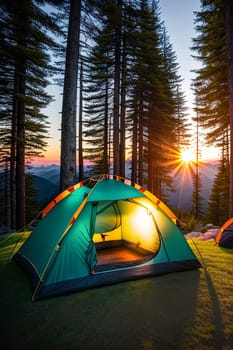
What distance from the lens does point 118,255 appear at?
538 centimetres

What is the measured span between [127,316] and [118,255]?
2360 millimetres

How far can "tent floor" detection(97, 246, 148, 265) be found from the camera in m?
5.07

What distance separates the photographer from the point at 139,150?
16.2 m

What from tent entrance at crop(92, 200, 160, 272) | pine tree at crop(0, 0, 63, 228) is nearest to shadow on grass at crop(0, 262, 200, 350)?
tent entrance at crop(92, 200, 160, 272)

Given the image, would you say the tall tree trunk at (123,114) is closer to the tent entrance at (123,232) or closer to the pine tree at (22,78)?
the pine tree at (22,78)

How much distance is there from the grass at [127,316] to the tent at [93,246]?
0.20 m

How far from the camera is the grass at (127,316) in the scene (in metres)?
2.54

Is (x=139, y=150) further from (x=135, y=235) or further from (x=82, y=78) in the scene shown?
(x=135, y=235)

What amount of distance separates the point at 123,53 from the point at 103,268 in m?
12.1

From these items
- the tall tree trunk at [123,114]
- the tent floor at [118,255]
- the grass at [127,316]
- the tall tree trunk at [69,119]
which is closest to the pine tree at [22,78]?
the tall tree trunk at [69,119]

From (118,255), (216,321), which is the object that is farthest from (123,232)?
(216,321)

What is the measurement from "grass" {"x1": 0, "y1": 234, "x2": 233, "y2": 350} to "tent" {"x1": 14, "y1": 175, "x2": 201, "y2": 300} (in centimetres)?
20

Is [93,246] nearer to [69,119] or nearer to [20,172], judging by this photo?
[69,119]

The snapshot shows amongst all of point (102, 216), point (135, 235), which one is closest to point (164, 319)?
point (135, 235)
